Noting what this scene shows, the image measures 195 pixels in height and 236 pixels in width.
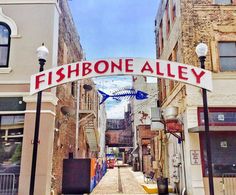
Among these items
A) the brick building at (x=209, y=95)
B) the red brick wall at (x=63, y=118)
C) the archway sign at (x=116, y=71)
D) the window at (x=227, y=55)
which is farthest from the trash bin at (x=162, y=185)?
the archway sign at (x=116, y=71)

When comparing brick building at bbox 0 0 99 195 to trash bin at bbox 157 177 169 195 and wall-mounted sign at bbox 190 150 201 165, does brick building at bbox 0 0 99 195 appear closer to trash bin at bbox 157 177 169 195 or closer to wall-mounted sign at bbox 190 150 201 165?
trash bin at bbox 157 177 169 195

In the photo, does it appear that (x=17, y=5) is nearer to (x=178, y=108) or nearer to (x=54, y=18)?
(x=54, y=18)

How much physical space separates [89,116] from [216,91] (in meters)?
8.17

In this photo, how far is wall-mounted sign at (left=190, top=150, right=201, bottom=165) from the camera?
10.5 metres

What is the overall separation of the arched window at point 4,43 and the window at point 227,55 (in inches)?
319

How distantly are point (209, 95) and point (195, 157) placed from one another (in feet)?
7.90

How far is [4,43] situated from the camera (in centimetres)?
1044

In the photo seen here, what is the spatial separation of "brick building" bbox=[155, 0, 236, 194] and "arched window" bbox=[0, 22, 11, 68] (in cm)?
662

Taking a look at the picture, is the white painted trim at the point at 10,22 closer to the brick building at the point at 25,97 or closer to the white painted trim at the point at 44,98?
the brick building at the point at 25,97

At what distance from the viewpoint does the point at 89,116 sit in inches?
672

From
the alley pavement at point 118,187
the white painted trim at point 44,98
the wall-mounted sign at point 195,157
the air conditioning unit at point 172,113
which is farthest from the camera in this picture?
the alley pavement at point 118,187

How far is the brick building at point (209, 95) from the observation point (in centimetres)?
1057

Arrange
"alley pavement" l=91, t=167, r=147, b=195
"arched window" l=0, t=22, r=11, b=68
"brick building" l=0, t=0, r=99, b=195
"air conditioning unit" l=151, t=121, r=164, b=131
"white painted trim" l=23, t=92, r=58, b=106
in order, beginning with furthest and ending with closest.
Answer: "air conditioning unit" l=151, t=121, r=164, b=131
"alley pavement" l=91, t=167, r=147, b=195
"arched window" l=0, t=22, r=11, b=68
"white painted trim" l=23, t=92, r=58, b=106
"brick building" l=0, t=0, r=99, b=195

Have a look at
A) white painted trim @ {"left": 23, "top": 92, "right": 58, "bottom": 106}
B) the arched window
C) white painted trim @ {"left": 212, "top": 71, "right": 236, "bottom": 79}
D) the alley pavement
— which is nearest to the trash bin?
the alley pavement
